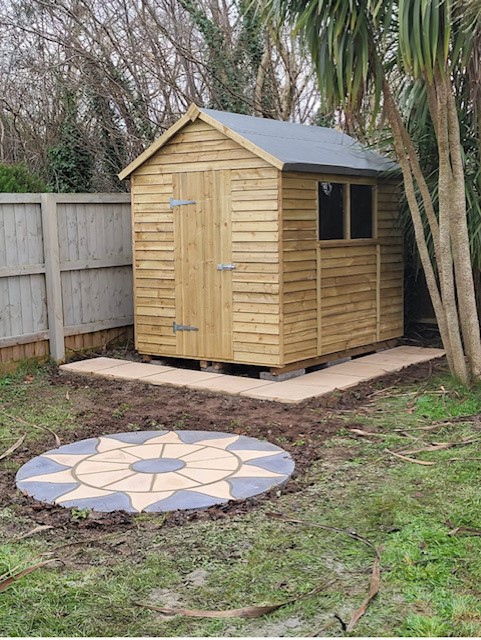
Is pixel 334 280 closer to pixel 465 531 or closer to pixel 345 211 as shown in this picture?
pixel 345 211

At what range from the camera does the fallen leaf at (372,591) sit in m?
2.49

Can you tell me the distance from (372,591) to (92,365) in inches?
193

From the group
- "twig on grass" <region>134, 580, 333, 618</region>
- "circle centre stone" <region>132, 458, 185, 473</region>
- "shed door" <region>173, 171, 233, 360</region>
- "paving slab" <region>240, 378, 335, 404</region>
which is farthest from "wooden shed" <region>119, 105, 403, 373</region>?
"twig on grass" <region>134, 580, 333, 618</region>

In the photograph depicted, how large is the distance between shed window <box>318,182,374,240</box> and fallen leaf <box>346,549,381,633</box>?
14.1 feet

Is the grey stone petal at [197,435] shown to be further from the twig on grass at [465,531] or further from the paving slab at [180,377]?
the twig on grass at [465,531]

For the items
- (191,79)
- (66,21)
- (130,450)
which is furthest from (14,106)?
(130,450)

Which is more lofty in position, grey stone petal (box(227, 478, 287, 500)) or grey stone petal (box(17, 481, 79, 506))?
grey stone petal (box(227, 478, 287, 500))

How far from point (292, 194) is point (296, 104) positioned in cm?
697

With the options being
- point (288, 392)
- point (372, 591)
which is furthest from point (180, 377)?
point (372, 591)

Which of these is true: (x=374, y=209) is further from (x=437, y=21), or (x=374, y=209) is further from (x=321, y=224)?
(x=437, y=21)

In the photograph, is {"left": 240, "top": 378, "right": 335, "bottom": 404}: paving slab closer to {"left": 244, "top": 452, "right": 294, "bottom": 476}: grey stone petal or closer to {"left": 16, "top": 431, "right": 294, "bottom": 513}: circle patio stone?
{"left": 16, "top": 431, "right": 294, "bottom": 513}: circle patio stone

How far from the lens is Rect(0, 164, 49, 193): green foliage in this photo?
7555 mm

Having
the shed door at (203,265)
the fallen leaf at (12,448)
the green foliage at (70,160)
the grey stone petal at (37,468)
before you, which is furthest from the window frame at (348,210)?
the green foliage at (70,160)

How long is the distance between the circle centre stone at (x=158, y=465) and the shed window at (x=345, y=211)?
3161mm
